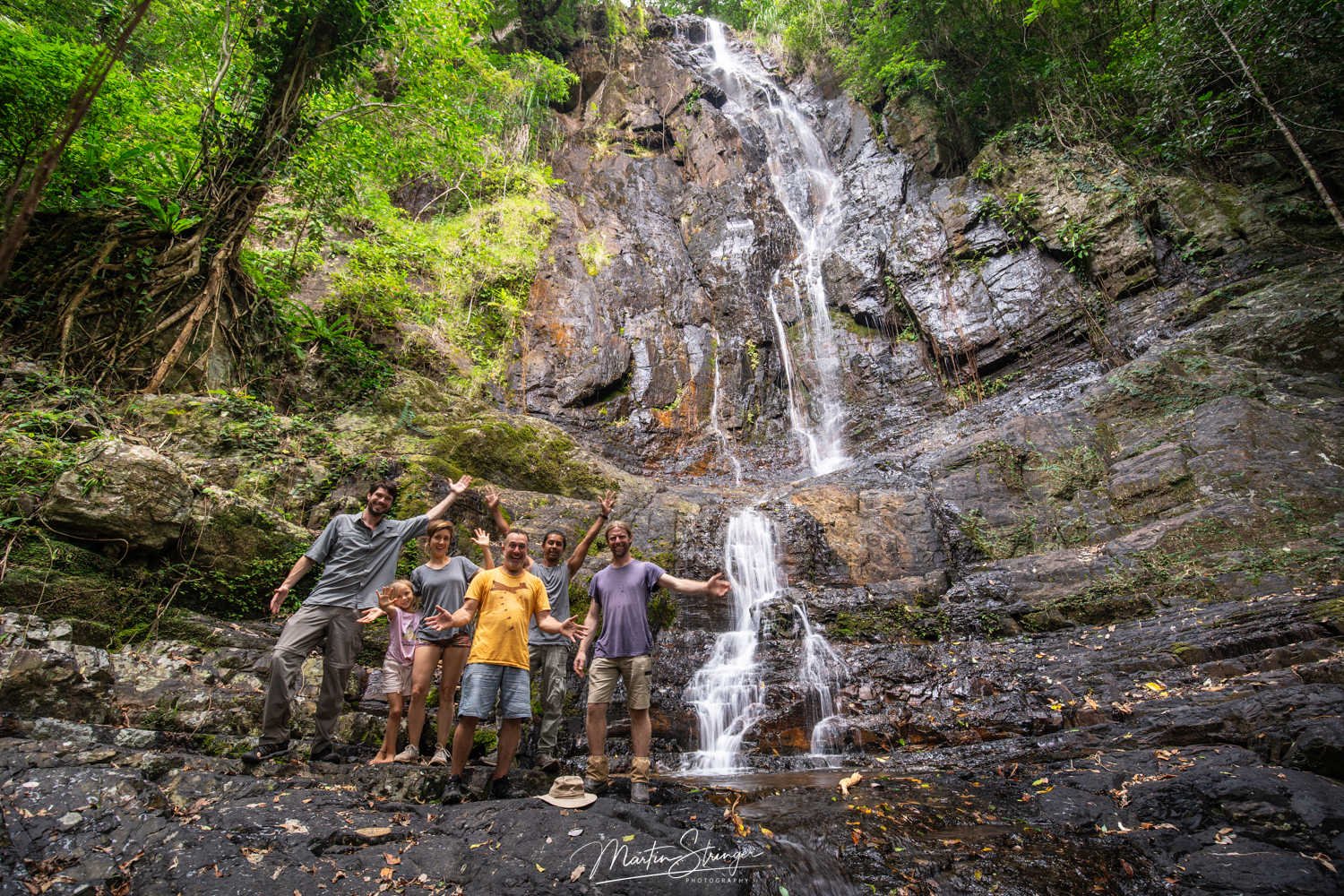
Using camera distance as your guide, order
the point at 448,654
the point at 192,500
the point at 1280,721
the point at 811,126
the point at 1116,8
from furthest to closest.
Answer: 1. the point at 811,126
2. the point at 1116,8
3. the point at 192,500
4. the point at 448,654
5. the point at 1280,721

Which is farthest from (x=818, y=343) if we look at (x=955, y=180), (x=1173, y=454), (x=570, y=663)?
(x=570, y=663)

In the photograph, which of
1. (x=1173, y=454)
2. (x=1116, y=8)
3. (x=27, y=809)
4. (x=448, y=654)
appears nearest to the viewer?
(x=27, y=809)

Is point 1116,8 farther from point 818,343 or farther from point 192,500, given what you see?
point 192,500

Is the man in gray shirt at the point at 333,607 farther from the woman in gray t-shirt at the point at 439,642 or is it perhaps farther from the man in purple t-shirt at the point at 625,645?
the man in purple t-shirt at the point at 625,645

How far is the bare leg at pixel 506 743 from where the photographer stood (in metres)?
3.97

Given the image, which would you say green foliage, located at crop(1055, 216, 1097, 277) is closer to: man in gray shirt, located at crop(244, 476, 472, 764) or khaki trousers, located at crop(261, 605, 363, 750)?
man in gray shirt, located at crop(244, 476, 472, 764)

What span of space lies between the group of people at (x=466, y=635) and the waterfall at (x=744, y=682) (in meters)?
2.26

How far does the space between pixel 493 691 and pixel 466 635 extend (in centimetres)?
85

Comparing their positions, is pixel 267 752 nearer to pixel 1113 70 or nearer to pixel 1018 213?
pixel 1018 213

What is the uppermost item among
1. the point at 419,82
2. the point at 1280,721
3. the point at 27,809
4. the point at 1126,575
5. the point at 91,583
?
the point at 419,82

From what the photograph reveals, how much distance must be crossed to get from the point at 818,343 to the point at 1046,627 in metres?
10.2

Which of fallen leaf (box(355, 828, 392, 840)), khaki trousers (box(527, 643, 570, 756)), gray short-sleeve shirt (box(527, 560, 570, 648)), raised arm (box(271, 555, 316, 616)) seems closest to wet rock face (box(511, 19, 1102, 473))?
gray short-sleeve shirt (box(527, 560, 570, 648))

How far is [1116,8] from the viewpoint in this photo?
13695 mm

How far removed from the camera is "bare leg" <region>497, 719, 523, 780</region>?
3.97 m
